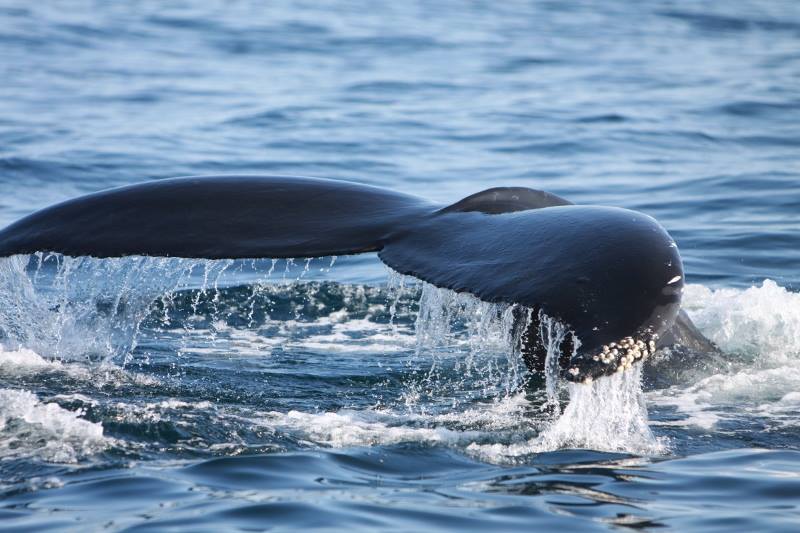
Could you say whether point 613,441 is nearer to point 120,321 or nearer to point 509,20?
point 120,321

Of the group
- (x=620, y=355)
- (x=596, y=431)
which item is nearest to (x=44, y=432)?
(x=596, y=431)

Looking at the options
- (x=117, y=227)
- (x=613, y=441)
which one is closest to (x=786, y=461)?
(x=613, y=441)

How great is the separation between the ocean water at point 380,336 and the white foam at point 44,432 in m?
0.02

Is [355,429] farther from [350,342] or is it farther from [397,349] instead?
[350,342]

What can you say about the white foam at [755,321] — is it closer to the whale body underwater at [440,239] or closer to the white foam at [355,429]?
→ the white foam at [355,429]

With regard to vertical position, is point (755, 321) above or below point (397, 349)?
above

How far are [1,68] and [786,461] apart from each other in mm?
18286

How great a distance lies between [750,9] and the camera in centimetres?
3378

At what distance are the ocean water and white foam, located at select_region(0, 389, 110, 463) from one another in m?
0.02

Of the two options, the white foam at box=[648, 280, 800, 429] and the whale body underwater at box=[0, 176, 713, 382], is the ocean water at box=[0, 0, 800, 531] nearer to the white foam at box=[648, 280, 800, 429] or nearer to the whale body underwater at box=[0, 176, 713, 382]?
the white foam at box=[648, 280, 800, 429]

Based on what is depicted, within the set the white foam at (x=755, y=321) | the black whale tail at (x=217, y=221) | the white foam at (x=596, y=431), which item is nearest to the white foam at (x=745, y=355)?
the white foam at (x=755, y=321)

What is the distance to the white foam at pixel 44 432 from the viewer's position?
5.11 m

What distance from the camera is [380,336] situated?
8.09 meters

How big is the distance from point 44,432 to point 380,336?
3078mm
